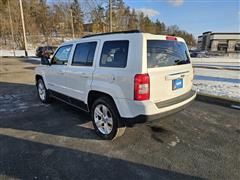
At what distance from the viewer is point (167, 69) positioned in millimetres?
3014

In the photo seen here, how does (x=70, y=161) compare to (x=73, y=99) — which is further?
(x=73, y=99)

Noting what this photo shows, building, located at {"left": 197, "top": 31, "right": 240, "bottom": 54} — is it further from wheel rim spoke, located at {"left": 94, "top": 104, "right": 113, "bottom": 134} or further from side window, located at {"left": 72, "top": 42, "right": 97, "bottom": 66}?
wheel rim spoke, located at {"left": 94, "top": 104, "right": 113, "bottom": 134}

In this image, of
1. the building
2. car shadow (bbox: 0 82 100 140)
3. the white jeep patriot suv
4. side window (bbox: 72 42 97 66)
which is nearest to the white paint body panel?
the white jeep patriot suv

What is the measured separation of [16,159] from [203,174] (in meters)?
2.89

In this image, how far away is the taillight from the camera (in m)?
2.68

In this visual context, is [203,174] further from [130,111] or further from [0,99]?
[0,99]

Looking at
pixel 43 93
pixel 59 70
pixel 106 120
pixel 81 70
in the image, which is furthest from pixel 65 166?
pixel 43 93

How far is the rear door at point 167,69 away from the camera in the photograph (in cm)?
283

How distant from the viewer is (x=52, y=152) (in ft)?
10.1

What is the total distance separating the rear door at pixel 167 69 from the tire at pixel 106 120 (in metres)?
0.78

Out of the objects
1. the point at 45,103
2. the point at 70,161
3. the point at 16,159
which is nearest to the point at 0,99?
the point at 45,103

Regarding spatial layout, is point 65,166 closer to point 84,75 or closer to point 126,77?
point 126,77

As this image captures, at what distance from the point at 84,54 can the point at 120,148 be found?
205cm

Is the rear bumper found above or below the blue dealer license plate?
below
